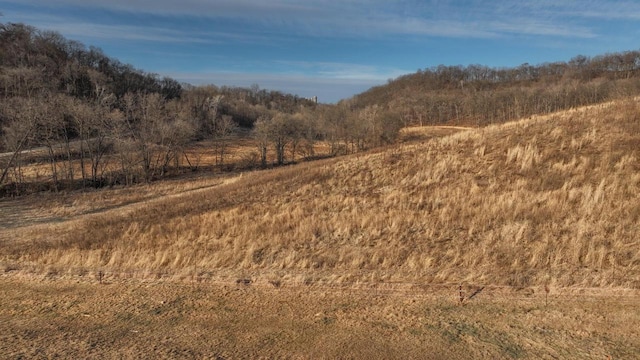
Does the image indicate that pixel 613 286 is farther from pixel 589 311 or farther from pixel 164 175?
pixel 164 175

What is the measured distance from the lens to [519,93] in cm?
12262

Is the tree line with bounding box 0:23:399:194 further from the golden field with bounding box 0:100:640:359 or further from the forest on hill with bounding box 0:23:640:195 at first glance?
the golden field with bounding box 0:100:640:359

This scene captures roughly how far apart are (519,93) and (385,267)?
5089 inches

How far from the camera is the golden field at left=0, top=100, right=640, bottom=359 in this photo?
5801 millimetres

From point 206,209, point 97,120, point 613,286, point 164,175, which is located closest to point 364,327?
point 613,286

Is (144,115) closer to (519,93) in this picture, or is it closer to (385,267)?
(385,267)

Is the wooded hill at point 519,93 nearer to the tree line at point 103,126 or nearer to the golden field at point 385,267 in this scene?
the tree line at point 103,126

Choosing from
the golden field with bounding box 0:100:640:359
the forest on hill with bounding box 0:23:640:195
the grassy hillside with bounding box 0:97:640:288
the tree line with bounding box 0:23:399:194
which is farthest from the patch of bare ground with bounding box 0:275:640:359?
the tree line with bounding box 0:23:399:194

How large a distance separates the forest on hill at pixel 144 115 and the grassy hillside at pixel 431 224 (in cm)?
1116

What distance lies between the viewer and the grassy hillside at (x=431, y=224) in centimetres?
848

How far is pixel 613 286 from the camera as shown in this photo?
23.1 ft

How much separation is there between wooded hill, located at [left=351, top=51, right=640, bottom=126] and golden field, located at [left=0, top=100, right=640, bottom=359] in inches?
2566

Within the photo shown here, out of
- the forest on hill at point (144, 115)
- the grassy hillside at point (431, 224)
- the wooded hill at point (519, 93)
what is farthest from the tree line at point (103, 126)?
the grassy hillside at point (431, 224)

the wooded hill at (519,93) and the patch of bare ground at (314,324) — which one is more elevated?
the wooded hill at (519,93)
